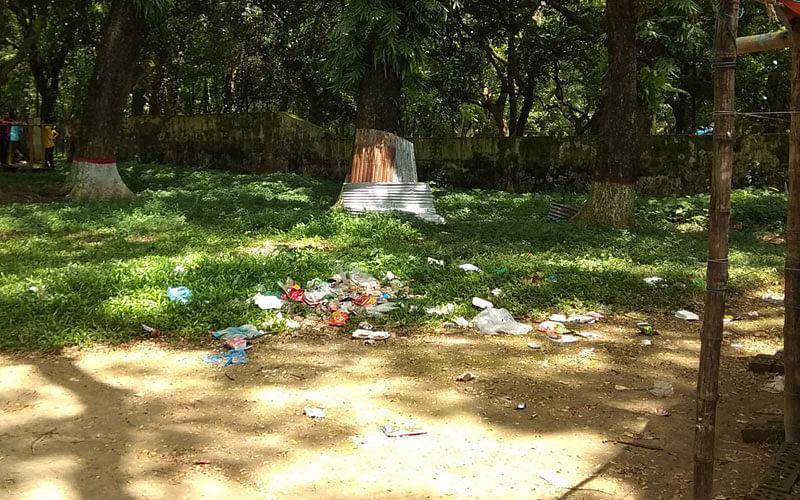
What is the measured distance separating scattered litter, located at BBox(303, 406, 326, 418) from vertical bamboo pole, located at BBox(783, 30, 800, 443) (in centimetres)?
243

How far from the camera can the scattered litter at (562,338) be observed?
5391mm

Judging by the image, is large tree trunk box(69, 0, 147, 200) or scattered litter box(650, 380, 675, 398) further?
large tree trunk box(69, 0, 147, 200)

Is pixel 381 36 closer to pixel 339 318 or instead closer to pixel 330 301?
pixel 330 301

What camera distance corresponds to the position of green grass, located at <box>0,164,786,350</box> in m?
5.51

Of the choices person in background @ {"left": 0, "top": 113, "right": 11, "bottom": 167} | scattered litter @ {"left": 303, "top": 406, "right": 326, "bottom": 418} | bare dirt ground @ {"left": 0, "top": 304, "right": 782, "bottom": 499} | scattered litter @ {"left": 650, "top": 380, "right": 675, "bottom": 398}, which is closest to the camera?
bare dirt ground @ {"left": 0, "top": 304, "right": 782, "bottom": 499}

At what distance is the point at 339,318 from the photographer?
5.72m

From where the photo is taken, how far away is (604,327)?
18.9 ft

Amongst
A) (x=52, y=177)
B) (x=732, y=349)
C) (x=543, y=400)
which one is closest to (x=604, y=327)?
(x=732, y=349)

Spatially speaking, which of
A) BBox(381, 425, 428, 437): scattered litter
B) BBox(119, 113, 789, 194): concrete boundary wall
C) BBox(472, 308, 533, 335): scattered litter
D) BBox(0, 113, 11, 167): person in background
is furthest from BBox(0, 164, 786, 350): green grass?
BBox(0, 113, 11, 167): person in background

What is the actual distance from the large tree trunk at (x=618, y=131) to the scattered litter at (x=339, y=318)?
5305mm

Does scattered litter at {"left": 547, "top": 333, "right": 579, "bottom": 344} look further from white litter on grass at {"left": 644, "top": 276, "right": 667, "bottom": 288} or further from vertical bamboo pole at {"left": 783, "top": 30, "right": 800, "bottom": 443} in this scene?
vertical bamboo pole at {"left": 783, "top": 30, "right": 800, "bottom": 443}

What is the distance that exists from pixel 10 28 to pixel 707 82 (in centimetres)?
2021

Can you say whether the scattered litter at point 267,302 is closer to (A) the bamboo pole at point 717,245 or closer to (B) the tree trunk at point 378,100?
(A) the bamboo pole at point 717,245

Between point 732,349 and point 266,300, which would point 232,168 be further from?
point 732,349
